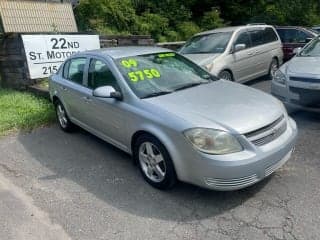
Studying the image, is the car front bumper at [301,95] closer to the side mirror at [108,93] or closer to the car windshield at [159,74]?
the car windshield at [159,74]

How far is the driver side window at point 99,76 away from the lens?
15.8 feet

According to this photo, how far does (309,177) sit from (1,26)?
8.41 metres

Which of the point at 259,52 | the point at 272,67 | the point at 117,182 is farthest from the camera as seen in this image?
the point at 272,67

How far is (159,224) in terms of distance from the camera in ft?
A: 11.8

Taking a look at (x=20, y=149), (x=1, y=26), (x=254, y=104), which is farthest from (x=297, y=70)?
(x=1, y=26)

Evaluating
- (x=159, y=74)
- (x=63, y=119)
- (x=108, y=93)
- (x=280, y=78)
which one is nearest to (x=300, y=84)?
(x=280, y=78)

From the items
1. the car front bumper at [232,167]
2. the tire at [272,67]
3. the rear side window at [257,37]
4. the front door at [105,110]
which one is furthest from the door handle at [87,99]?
the tire at [272,67]

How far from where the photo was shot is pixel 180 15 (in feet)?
52.9

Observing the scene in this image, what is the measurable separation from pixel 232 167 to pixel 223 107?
0.75m

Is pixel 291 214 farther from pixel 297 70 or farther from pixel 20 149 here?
pixel 20 149

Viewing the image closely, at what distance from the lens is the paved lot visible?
3.46 metres

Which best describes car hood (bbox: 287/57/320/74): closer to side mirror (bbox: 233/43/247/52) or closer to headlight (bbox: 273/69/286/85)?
headlight (bbox: 273/69/286/85)

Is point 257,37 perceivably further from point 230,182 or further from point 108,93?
point 230,182

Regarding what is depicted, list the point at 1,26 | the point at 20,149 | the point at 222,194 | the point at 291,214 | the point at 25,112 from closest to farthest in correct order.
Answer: the point at 291,214 < the point at 222,194 < the point at 20,149 < the point at 25,112 < the point at 1,26
